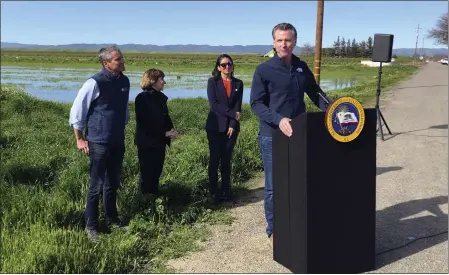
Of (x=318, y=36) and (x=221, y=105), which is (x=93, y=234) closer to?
(x=221, y=105)

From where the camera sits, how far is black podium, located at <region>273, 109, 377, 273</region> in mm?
3455

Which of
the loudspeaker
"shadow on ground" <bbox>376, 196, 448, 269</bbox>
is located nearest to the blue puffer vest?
"shadow on ground" <bbox>376, 196, 448, 269</bbox>

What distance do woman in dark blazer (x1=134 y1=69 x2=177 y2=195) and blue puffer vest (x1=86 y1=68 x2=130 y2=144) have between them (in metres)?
0.84

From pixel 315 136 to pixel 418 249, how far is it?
5.72 feet

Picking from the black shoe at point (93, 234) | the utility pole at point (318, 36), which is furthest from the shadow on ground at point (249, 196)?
the utility pole at point (318, 36)

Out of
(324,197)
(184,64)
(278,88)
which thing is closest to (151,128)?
(278,88)

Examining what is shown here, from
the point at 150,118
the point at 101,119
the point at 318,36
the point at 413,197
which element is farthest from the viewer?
the point at 318,36

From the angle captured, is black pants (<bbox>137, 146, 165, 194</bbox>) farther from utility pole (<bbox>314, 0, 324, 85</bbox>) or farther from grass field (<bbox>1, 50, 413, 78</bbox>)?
grass field (<bbox>1, 50, 413, 78</bbox>)

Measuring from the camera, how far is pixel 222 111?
534 centimetres

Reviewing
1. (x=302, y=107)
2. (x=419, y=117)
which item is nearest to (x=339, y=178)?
(x=302, y=107)

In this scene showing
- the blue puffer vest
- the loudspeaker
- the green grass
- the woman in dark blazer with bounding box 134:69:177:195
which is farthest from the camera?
the loudspeaker

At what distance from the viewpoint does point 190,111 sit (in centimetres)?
1351

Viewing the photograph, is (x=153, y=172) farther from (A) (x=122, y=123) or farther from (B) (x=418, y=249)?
(B) (x=418, y=249)

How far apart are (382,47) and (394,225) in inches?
202
